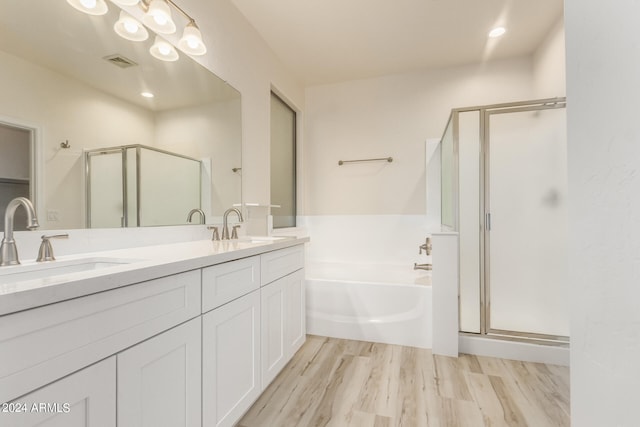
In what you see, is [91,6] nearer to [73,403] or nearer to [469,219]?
[73,403]

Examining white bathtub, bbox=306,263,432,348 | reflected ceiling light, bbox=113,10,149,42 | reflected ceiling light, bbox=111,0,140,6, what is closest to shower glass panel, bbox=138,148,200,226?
reflected ceiling light, bbox=113,10,149,42

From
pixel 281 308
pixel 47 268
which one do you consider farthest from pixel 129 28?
pixel 281 308

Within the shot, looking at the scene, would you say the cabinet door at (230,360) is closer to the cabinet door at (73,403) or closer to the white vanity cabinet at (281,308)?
the white vanity cabinet at (281,308)

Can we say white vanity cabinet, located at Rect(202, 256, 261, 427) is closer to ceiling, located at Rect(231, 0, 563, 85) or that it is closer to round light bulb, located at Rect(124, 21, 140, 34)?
round light bulb, located at Rect(124, 21, 140, 34)

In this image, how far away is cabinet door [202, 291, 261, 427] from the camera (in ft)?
3.53

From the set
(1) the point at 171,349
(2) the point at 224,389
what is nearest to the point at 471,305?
(2) the point at 224,389

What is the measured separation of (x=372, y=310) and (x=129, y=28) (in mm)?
2330

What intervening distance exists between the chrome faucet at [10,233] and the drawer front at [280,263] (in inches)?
34.2

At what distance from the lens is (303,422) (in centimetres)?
137

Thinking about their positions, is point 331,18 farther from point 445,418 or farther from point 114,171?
point 445,418

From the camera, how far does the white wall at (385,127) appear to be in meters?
2.93

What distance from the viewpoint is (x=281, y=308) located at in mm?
1675

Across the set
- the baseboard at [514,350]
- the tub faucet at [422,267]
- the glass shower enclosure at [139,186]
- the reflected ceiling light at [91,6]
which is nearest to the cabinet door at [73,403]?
the glass shower enclosure at [139,186]

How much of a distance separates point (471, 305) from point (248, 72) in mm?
2542
